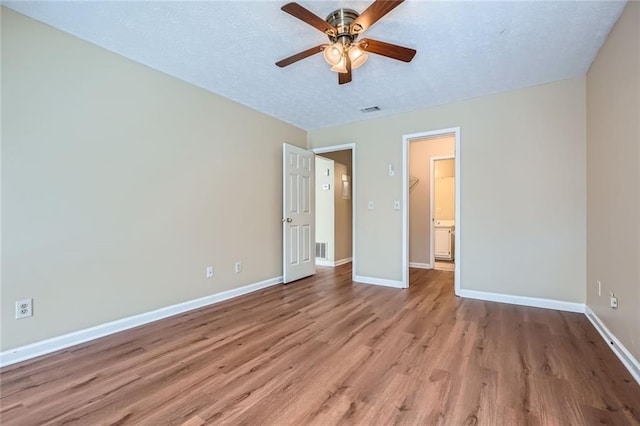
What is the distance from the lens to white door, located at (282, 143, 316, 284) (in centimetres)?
426

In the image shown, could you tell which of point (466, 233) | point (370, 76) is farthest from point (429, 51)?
point (466, 233)

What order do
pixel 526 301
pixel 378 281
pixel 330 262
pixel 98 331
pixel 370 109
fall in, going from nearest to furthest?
pixel 98 331 → pixel 526 301 → pixel 370 109 → pixel 378 281 → pixel 330 262

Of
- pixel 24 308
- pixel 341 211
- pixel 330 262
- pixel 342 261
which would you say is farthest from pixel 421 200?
pixel 24 308

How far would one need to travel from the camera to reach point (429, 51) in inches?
98.3

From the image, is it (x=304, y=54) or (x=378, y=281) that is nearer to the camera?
(x=304, y=54)

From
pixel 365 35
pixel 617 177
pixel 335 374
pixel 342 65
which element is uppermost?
pixel 365 35

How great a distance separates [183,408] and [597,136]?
12.6ft

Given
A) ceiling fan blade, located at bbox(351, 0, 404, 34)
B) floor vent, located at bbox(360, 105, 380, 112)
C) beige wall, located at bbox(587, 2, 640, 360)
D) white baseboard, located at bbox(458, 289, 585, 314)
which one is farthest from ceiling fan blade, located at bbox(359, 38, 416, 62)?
white baseboard, located at bbox(458, 289, 585, 314)

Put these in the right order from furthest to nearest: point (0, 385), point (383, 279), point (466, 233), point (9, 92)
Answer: point (383, 279)
point (466, 233)
point (9, 92)
point (0, 385)

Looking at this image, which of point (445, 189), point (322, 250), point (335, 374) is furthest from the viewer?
point (445, 189)

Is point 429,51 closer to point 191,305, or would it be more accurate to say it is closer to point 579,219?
point 579,219

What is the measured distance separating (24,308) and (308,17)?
2809mm

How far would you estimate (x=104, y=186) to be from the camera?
248cm

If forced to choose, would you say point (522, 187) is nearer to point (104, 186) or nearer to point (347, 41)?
point (347, 41)
